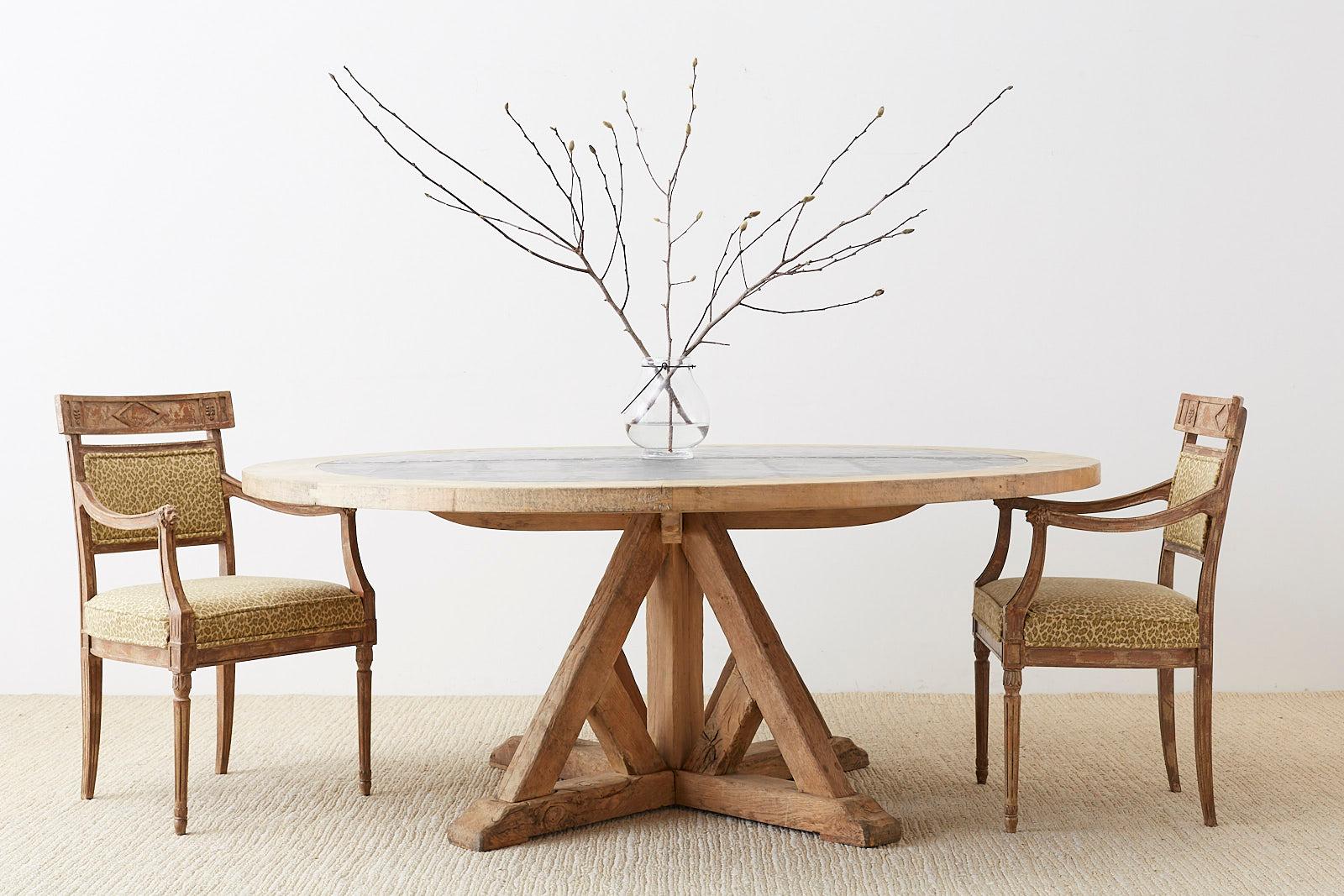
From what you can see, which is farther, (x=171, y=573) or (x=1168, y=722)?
(x=1168, y=722)

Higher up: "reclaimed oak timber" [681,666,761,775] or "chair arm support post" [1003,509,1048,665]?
"chair arm support post" [1003,509,1048,665]

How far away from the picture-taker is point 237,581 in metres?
3.05

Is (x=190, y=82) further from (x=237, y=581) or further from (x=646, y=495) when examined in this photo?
(x=646, y=495)

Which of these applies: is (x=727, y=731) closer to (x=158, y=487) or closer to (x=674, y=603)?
(x=674, y=603)

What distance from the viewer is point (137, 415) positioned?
3.23 meters

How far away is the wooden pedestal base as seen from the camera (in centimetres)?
271

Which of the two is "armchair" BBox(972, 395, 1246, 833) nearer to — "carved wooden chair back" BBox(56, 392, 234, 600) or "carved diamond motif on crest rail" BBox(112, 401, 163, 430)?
"carved wooden chair back" BBox(56, 392, 234, 600)

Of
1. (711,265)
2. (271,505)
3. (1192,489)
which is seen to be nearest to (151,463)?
(271,505)

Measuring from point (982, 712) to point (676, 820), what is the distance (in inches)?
31.2

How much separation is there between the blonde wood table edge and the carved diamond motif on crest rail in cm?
87

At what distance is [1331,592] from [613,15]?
2829 mm

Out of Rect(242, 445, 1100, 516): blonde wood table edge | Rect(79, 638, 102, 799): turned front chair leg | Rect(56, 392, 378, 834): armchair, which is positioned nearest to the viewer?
Rect(242, 445, 1100, 516): blonde wood table edge

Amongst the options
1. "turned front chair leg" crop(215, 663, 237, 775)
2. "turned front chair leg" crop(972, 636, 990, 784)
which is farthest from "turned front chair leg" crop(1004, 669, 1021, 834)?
"turned front chair leg" crop(215, 663, 237, 775)

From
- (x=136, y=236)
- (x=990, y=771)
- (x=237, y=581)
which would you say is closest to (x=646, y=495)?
(x=237, y=581)
